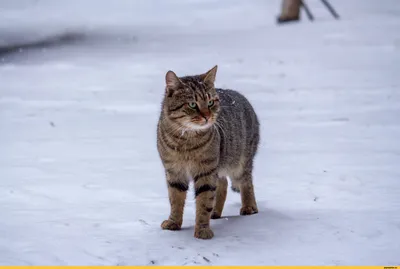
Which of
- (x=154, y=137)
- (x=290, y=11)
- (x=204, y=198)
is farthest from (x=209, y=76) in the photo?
(x=290, y=11)

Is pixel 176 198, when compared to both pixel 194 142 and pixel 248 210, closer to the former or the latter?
pixel 194 142

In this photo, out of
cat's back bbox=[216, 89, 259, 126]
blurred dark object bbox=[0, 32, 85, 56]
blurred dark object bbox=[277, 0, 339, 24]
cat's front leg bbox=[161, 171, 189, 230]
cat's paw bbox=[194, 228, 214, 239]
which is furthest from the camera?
blurred dark object bbox=[277, 0, 339, 24]

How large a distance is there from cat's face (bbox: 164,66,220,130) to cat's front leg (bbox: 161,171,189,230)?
0.44 meters

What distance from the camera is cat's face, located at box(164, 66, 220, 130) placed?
15.8 feet

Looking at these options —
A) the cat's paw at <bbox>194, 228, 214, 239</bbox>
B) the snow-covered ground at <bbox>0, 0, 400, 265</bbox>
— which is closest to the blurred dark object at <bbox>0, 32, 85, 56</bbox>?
the snow-covered ground at <bbox>0, 0, 400, 265</bbox>

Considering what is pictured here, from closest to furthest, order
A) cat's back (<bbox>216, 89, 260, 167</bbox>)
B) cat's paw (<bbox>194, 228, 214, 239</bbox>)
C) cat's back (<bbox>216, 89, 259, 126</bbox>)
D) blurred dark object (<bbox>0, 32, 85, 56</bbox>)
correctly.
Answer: cat's paw (<bbox>194, 228, 214, 239</bbox>)
cat's back (<bbox>216, 89, 260, 167</bbox>)
cat's back (<bbox>216, 89, 259, 126</bbox>)
blurred dark object (<bbox>0, 32, 85, 56</bbox>)

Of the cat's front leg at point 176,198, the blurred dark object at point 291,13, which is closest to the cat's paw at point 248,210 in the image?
the cat's front leg at point 176,198

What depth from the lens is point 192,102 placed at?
15.9 feet

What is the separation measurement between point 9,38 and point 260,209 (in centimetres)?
1339

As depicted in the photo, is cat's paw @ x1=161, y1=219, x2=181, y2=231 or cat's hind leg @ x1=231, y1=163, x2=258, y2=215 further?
cat's hind leg @ x1=231, y1=163, x2=258, y2=215

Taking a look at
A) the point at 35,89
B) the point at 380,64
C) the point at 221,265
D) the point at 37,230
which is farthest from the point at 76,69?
the point at 221,265

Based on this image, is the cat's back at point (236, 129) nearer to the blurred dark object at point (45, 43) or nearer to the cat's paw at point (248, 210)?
the cat's paw at point (248, 210)

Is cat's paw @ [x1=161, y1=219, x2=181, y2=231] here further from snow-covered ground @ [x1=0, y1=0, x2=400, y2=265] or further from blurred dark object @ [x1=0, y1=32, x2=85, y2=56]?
blurred dark object @ [x1=0, y1=32, x2=85, y2=56]

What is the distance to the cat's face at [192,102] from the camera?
4.82m
